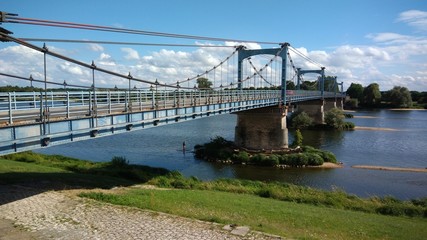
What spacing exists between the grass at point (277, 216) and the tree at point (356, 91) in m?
138

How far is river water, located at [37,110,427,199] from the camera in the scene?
28422 millimetres

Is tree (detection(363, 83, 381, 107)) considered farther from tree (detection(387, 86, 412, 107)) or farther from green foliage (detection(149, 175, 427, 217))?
green foliage (detection(149, 175, 427, 217))

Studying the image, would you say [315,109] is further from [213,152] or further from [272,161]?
[213,152]

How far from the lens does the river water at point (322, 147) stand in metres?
28.4

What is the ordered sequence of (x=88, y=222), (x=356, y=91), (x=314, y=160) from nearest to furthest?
(x=88, y=222) → (x=314, y=160) → (x=356, y=91)

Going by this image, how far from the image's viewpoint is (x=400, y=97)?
13075 centimetres

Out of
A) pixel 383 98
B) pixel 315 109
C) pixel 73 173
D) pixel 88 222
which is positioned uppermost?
pixel 383 98

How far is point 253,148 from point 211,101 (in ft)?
43.5

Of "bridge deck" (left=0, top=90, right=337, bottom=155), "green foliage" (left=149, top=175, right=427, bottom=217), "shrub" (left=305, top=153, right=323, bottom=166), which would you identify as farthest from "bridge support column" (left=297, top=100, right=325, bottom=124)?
"green foliage" (left=149, top=175, right=427, bottom=217)

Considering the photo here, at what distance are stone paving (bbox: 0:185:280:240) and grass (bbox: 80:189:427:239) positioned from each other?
2.73 ft

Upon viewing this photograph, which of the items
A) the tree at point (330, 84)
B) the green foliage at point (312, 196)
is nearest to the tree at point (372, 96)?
the tree at point (330, 84)

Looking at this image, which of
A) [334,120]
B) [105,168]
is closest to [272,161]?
[105,168]

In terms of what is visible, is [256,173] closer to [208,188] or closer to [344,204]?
[208,188]

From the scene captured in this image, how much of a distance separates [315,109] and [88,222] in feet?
223
